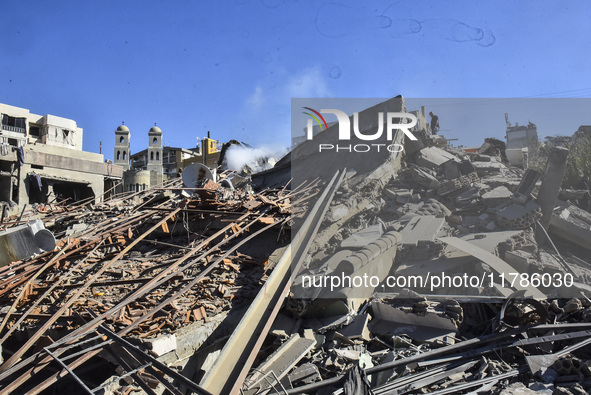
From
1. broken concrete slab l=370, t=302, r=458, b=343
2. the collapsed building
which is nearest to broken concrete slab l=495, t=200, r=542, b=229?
the collapsed building

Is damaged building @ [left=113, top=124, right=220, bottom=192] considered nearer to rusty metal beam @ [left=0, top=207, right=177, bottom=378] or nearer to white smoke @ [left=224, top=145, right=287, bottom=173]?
white smoke @ [left=224, top=145, right=287, bottom=173]

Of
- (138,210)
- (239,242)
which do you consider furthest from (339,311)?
(138,210)

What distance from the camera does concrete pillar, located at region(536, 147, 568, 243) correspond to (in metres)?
6.89

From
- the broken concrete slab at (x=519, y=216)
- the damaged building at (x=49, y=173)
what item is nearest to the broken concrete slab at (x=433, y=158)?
the broken concrete slab at (x=519, y=216)

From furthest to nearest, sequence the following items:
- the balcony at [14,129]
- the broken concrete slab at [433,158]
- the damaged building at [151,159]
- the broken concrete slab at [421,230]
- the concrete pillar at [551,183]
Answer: the damaged building at [151,159], the balcony at [14,129], the broken concrete slab at [433,158], the concrete pillar at [551,183], the broken concrete slab at [421,230]

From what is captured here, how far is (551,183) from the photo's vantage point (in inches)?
274

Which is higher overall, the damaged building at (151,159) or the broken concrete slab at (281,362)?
the damaged building at (151,159)

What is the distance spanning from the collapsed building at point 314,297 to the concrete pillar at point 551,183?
0.09 ft

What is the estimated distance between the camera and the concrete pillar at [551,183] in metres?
6.89

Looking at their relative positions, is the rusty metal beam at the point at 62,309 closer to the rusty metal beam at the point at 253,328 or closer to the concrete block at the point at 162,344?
the concrete block at the point at 162,344

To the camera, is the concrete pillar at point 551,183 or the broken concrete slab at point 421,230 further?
the concrete pillar at point 551,183

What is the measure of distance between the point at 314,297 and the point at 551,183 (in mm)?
5389

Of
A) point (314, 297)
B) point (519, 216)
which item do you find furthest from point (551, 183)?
point (314, 297)

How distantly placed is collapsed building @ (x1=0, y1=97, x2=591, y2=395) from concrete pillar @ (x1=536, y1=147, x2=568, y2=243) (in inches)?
1.0
